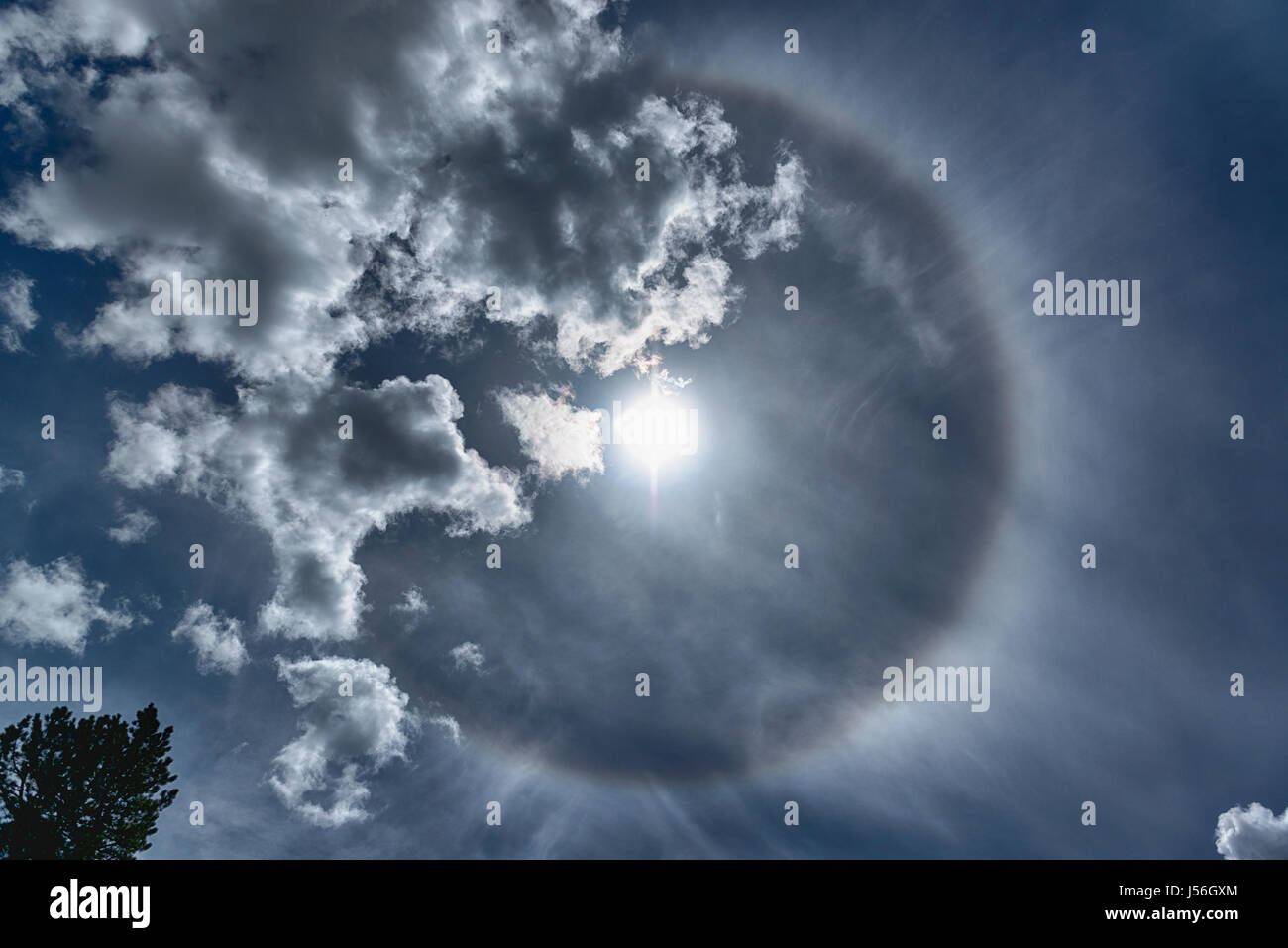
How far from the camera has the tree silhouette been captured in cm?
2467

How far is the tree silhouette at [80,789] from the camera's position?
971 inches

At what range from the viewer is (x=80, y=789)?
83.5 feet
